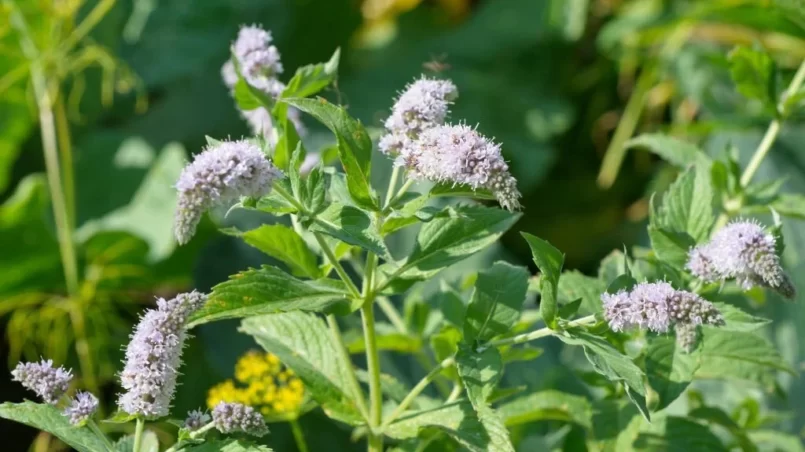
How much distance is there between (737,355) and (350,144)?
1.44ft

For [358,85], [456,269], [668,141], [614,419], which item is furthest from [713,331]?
[358,85]

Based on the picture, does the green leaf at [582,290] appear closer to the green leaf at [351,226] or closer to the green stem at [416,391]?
the green stem at [416,391]

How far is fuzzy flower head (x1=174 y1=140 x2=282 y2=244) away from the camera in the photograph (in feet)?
1.90

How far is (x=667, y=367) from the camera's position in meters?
0.77

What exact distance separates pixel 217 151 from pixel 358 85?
1617 mm

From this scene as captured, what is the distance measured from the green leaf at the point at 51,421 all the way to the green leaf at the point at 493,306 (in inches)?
11.4

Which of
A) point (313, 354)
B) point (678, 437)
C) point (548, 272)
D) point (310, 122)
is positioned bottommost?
point (678, 437)

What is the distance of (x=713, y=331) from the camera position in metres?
0.86

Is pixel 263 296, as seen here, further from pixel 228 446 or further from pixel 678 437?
pixel 678 437

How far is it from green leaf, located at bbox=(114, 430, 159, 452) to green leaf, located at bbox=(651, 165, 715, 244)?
0.46m

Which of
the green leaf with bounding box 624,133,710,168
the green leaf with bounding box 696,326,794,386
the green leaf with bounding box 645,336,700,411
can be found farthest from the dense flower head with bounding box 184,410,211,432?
the green leaf with bounding box 624,133,710,168

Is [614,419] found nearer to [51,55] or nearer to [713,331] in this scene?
[713,331]

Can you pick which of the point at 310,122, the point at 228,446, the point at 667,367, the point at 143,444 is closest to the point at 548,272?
the point at 667,367

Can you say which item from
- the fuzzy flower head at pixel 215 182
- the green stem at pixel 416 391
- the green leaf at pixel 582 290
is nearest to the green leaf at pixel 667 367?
the green leaf at pixel 582 290
